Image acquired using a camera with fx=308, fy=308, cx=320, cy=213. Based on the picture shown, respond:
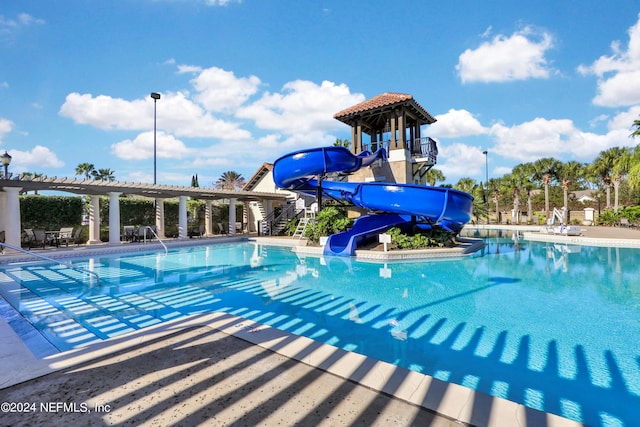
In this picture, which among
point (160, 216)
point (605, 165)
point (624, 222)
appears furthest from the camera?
point (605, 165)

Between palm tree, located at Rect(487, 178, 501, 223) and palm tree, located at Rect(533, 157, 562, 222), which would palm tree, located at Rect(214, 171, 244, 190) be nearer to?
palm tree, located at Rect(487, 178, 501, 223)

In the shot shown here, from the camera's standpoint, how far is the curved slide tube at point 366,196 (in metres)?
13.2

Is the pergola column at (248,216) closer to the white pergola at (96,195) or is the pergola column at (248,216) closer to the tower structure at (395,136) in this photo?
the white pergola at (96,195)

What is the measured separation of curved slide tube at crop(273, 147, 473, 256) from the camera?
43.3 feet

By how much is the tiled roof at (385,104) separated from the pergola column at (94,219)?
16263 millimetres

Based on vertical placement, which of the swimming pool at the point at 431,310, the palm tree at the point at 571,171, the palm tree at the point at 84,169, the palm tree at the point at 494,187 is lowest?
the swimming pool at the point at 431,310

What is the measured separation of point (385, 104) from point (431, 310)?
654 inches

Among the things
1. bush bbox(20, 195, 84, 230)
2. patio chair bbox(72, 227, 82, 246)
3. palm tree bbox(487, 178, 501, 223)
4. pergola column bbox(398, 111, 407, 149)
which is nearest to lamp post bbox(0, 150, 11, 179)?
patio chair bbox(72, 227, 82, 246)

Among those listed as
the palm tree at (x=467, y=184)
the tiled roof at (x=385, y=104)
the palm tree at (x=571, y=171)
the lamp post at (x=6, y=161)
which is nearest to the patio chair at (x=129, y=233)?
the lamp post at (x=6, y=161)

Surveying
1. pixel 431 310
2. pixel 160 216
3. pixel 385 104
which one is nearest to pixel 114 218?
pixel 160 216

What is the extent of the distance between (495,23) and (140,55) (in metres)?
16.8

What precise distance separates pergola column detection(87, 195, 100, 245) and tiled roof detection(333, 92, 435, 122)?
16.3 m

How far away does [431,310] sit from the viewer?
650 centimetres

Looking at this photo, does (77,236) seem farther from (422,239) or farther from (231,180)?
(231,180)
